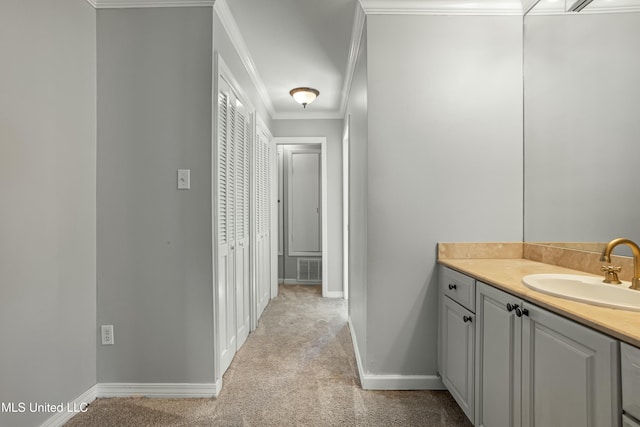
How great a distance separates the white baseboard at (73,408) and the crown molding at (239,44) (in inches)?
95.7

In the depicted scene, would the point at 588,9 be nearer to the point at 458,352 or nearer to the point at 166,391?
the point at 458,352

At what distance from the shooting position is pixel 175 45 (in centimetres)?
208

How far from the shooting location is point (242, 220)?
9.66 feet

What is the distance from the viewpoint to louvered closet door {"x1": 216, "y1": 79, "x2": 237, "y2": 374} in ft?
7.36

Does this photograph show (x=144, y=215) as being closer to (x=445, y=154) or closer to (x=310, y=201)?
(x=445, y=154)

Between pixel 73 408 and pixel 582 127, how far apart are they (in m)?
3.09

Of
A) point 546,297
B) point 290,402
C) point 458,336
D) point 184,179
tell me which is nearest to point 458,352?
point 458,336

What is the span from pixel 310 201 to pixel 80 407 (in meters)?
3.94

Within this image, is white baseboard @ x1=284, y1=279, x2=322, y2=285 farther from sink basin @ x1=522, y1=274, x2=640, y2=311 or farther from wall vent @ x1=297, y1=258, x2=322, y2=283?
sink basin @ x1=522, y1=274, x2=640, y2=311

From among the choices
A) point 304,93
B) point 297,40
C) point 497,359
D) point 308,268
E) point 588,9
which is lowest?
point 308,268

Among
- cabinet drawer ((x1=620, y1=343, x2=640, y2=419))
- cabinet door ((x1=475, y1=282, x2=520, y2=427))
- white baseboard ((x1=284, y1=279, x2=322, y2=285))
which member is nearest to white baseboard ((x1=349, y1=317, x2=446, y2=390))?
cabinet door ((x1=475, y1=282, x2=520, y2=427))

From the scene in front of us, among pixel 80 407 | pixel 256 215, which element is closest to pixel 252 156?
pixel 256 215

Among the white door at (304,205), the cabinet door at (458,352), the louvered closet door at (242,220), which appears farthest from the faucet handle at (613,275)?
the white door at (304,205)

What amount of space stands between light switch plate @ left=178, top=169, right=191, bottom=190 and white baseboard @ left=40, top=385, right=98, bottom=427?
4.30 ft
